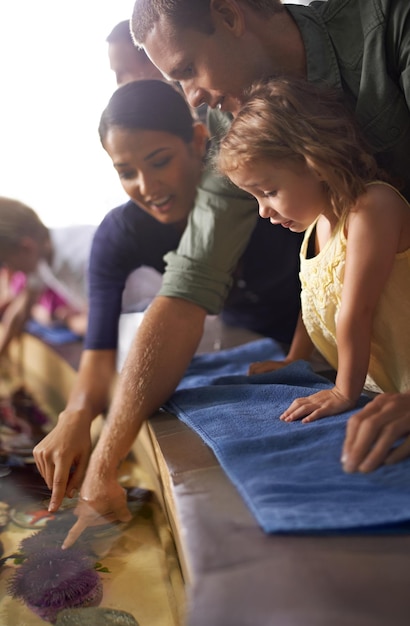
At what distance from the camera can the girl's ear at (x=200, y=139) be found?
0.93m

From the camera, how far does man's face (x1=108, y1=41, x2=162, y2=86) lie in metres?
0.88

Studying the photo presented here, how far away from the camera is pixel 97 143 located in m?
0.93

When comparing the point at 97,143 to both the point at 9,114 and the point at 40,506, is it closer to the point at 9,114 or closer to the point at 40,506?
the point at 9,114

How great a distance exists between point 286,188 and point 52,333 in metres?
0.49

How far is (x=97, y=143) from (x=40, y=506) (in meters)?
0.50

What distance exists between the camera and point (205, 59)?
0.77 metres

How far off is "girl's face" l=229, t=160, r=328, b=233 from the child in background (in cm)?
36

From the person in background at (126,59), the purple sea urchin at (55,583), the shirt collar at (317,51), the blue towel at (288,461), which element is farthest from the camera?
the person in background at (126,59)

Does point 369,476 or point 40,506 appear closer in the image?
point 369,476

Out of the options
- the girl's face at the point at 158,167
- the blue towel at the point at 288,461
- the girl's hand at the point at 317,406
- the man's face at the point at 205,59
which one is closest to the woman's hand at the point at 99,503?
the blue towel at the point at 288,461

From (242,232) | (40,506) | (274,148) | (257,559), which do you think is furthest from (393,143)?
(40,506)

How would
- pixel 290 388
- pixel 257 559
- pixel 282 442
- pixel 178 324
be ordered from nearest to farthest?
pixel 257 559 < pixel 282 442 < pixel 290 388 < pixel 178 324

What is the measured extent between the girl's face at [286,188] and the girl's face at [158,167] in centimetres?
18

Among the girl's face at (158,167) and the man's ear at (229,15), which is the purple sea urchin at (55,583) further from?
the man's ear at (229,15)
